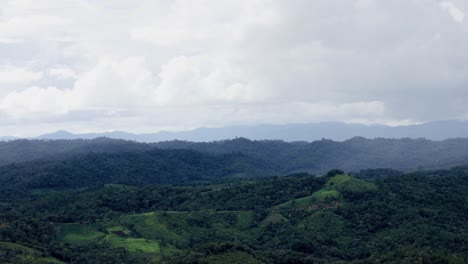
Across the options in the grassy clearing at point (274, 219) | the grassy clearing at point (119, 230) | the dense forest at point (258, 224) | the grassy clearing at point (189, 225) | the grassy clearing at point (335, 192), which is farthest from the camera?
the grassy clearing at point (335, 192)

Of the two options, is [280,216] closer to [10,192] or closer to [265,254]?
[265,254]

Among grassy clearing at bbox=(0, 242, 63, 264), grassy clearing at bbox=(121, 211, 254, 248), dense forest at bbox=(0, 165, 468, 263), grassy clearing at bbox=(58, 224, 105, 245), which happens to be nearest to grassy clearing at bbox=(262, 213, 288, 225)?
dense forest at bbox=(0, 165, 468, 263)

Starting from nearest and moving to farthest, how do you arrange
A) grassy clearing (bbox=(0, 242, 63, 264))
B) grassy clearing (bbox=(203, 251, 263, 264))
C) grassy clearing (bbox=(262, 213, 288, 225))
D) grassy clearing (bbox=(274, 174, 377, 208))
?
grassy clearing (bbox=(203, 251, 263, 264)) → grassy clearing (bbox=(0, 242, 63, 264)) → grassy clearing (bbox=(262, 213, 288, 225)) → grassy clearing (bbox=(274, 174, 377, 208))

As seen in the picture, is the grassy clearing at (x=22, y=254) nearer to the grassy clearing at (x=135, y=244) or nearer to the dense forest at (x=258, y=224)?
the dense forest at (x=258, y=224)

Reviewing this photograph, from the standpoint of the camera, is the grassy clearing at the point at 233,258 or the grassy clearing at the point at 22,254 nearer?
the grassy clearing at the point at 233,258

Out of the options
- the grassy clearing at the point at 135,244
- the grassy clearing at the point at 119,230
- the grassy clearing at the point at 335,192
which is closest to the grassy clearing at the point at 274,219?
the grassy clearing at the point at 335,192

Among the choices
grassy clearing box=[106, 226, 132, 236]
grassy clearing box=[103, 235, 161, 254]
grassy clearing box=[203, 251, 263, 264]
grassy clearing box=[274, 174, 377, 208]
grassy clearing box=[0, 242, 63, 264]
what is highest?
grassy clearing box=[274, 174, 377, 208]

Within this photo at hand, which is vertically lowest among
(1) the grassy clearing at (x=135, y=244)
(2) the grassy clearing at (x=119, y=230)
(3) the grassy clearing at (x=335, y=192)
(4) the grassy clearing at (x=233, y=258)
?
(1) the grassy clearing at (x=135, y=244)

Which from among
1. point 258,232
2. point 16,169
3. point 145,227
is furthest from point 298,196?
point 16,169

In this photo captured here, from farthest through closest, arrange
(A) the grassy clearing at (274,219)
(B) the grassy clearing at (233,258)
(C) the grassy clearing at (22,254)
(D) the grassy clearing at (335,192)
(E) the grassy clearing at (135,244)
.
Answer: (D) the grassy clearing at (335,192) → (A) the grassy clearing at (274,219) → (E) the grassy clearing at (135,244) → (C) the grassy clearing at (22,254) → (B) the grassy clearing at (233,258)

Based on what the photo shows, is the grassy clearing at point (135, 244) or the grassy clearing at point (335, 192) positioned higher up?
the grassy clearing at point (335, 192)

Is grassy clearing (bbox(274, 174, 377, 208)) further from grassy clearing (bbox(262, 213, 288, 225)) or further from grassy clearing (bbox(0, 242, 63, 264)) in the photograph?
grassy clearing (bbox(0, 242, 63, 264))
